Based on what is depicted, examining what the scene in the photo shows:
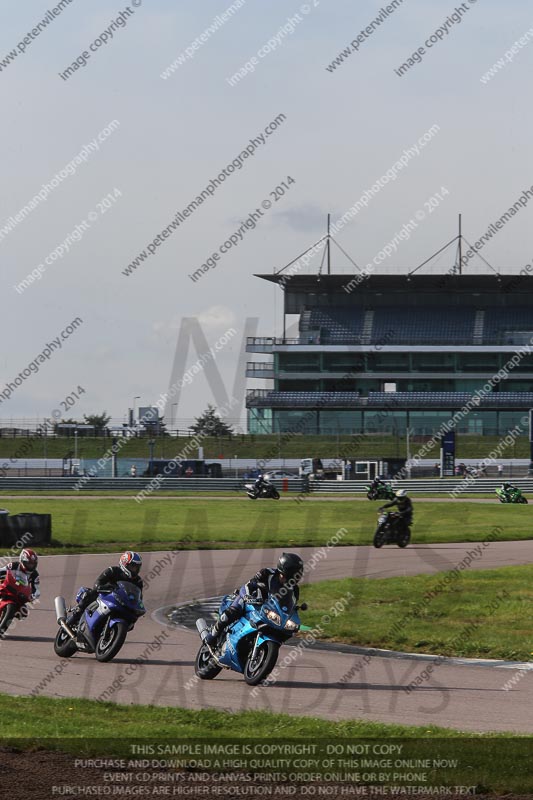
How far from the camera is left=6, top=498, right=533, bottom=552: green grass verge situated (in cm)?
3092

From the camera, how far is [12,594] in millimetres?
15000

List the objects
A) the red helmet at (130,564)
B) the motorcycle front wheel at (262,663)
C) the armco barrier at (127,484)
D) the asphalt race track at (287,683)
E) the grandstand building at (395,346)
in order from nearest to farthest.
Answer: the asphalt race track at (287,683) → the motorcycle front wheel at (262,663) → the red helmet at (130,564) → the armco barrier at (127,484) → the grandstand building at (395,346)

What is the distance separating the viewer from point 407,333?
108312mm

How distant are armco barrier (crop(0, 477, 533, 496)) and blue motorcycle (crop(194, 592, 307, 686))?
4795 cm

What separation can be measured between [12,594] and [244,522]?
76.9 ft

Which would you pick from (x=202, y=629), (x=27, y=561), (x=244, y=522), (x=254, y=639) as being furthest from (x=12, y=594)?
(x=244, y=522)

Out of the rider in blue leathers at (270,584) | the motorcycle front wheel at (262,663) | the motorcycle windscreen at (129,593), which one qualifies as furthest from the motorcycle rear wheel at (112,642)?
the motorcycle front wheel at (262,663)

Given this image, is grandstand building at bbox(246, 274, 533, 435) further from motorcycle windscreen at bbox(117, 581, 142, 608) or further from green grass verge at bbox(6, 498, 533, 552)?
motorcycle windscreen at bbox(117, 581, 142, 608)

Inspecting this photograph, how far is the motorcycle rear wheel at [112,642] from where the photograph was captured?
42.9ft

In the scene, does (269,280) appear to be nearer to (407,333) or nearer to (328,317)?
(328,317)

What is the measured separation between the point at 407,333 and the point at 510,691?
97.5m

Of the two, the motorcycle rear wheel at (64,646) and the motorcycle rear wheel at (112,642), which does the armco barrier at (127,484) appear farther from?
the motorcycle rear wheel at (112,642)

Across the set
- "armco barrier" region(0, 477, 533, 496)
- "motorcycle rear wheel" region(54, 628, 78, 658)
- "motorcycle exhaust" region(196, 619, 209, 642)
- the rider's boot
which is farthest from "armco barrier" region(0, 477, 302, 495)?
the rider's boot

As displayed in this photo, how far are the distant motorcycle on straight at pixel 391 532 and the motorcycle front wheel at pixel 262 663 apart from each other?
58.6 feet
